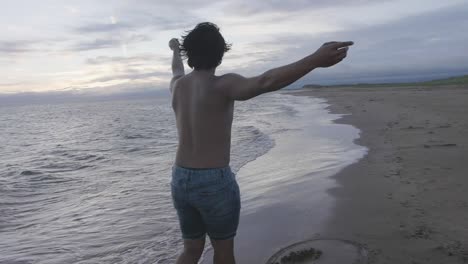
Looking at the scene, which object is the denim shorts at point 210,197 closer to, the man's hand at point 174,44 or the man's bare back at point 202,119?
the man's bare back at point 202,119

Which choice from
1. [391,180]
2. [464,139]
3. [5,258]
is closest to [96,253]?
[5,258]

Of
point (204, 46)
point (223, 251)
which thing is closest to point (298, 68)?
point (204, 46)

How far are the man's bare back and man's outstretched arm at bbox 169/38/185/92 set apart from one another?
35 cm

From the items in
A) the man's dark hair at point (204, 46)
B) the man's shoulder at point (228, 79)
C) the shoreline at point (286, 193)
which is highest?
the man's dark hair at point (204, 46)

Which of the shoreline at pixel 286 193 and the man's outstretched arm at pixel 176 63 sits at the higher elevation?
the man's outstretched arm at pixel 176 63

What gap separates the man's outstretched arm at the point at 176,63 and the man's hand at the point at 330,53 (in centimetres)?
123

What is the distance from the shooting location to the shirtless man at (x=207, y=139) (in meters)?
2.62

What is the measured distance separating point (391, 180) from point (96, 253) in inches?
173

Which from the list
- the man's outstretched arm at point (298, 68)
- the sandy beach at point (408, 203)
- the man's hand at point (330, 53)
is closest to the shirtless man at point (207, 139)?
the man's outstretched arm at point (298, 68)

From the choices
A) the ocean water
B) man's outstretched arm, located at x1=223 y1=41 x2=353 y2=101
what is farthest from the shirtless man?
the ocean water

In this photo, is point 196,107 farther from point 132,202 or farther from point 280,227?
point 132,202

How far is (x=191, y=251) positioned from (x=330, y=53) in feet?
5.82

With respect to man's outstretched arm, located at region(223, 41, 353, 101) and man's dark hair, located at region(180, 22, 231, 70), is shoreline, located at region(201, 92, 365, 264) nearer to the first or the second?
man's dark hair, located at region(180, 22, 231, 70)

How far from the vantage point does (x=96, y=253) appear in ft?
17.0
